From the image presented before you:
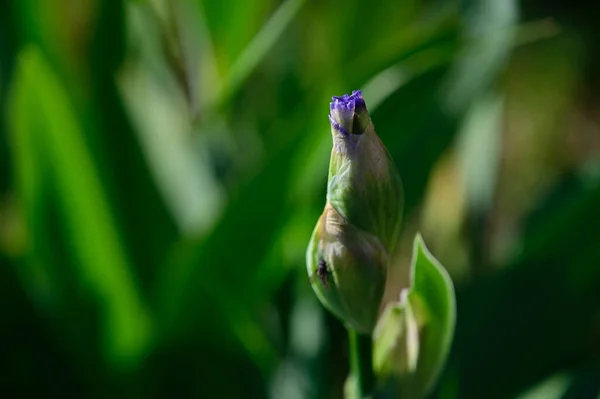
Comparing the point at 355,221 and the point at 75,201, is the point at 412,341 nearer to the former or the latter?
the point at 355,221

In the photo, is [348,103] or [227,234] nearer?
[348,103]

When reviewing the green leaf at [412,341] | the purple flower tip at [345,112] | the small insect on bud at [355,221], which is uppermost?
the purple flower tip at [345,112]

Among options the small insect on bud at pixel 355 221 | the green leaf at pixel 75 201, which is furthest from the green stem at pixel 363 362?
the green leaf at pixel 75 201

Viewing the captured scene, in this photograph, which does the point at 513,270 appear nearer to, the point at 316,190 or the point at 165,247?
the point at 316,190

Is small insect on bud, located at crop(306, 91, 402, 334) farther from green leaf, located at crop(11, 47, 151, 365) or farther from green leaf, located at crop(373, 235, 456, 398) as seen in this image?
green leaf, located at crop(11, 47, 151, 365)

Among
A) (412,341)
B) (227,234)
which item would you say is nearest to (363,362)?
(412,341)

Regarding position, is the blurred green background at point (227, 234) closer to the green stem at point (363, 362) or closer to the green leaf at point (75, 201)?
the green leaf at point (75, 201)

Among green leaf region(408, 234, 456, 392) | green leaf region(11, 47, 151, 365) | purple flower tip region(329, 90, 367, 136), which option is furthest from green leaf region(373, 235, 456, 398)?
green leaf region(11, 47, 151, 365)
